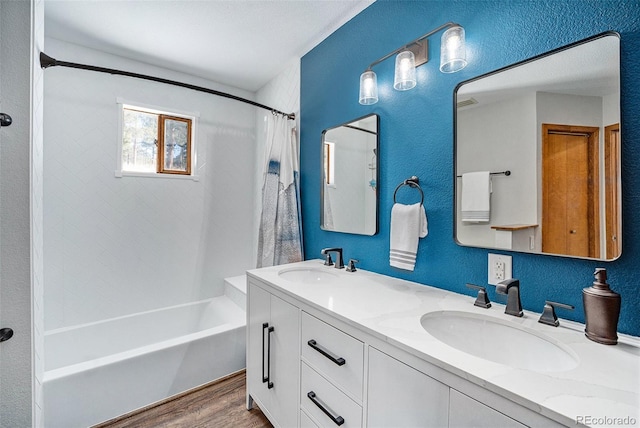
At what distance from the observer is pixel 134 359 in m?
1.71

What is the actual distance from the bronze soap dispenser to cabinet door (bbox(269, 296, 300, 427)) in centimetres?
101

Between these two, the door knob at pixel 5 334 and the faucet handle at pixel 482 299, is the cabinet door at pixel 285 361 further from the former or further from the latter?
the door knob at pixel 5 334

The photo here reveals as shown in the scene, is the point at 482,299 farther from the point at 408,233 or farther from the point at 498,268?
the point at 408,233

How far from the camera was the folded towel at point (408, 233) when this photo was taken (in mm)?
1347

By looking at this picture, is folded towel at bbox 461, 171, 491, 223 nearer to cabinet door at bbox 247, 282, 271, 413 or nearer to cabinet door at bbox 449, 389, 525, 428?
cabinet door at bbox 449, 389, 525, 428

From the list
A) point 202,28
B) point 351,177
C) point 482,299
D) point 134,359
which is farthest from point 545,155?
point 134,359

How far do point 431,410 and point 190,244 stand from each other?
97.6 inches

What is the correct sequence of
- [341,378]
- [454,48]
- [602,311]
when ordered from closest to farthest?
[602,311], [341,378], [454,48]

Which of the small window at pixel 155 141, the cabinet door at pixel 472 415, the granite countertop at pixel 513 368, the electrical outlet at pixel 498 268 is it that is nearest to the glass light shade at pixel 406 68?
the electrical outlet at pixel 498 268

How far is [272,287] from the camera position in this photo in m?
1.46

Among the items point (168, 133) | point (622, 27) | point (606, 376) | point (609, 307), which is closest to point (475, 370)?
point (606, 376)

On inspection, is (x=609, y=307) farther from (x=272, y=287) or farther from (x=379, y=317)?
(x=272, y=287)

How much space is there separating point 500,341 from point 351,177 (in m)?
1.19

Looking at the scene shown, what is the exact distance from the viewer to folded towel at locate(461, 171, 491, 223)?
1179mm
